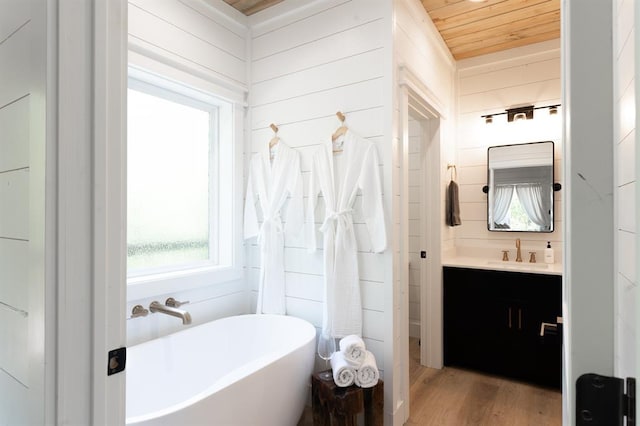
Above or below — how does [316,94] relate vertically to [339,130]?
above

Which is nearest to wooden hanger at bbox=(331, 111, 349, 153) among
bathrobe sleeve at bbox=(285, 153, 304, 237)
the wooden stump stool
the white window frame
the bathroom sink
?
bathrobe sleeve at bbox=(285, 153, 304, 237)

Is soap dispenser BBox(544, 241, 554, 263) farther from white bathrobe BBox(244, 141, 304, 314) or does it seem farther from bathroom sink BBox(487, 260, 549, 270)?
white bathrobe BBox(244, 141, 304, 314)

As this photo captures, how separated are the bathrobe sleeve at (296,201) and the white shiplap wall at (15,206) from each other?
5.56 ft

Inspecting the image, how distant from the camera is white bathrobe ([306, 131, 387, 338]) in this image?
2176mm

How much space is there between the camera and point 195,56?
2385mm

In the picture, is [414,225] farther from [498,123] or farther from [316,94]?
[316,94]

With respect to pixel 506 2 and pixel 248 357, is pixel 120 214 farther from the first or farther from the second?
pixel 506 2

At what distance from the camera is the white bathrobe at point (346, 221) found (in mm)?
2176

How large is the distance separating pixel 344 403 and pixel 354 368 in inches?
7.0

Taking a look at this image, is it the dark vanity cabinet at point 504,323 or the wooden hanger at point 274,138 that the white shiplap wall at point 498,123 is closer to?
the dark vanity cabinet at point 504,323

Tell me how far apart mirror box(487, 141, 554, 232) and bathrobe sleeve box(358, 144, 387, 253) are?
182 cm

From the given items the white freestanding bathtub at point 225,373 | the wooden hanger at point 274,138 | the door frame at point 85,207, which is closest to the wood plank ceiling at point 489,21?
the wooden hanger at point 274,138

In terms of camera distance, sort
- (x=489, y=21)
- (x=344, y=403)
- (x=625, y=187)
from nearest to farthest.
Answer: (x=625, y=187) < (x=344, y=403) < (x=489, y=21)

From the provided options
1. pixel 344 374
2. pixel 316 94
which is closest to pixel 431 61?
pixel 316 94
